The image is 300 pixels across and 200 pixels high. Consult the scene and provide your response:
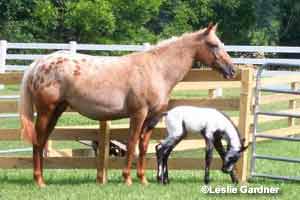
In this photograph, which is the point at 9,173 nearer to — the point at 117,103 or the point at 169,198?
the point at 117,103

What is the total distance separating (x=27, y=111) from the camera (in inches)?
340

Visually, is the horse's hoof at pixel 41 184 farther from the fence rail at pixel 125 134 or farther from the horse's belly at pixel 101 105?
the horse's belly at pixel 101 105

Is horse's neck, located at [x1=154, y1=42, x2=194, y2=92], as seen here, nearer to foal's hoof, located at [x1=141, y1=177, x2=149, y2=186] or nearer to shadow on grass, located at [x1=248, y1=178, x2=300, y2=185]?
foal's hoof, located at [x1=141, y1=177, x2=149, y2=186]

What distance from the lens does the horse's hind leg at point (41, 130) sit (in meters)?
8.62

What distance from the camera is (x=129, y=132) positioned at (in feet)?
28.7

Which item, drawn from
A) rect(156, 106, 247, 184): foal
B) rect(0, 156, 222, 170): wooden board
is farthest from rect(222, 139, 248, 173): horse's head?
rect(0, 156, 222, 170): wooden board

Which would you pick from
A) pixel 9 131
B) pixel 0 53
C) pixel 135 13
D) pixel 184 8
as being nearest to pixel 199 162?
pixel 9 131

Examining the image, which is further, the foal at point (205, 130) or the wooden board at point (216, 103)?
the wooden board at point (216, 103)

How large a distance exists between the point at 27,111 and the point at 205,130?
1.96 meters

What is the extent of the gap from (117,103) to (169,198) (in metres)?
1.38

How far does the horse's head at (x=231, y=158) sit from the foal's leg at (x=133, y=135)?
3.29ft

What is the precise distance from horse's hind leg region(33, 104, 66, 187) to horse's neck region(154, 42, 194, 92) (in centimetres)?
119

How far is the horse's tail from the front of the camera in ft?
28.2

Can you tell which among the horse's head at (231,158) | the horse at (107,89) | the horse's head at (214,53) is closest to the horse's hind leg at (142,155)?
the horse at (107,89)
